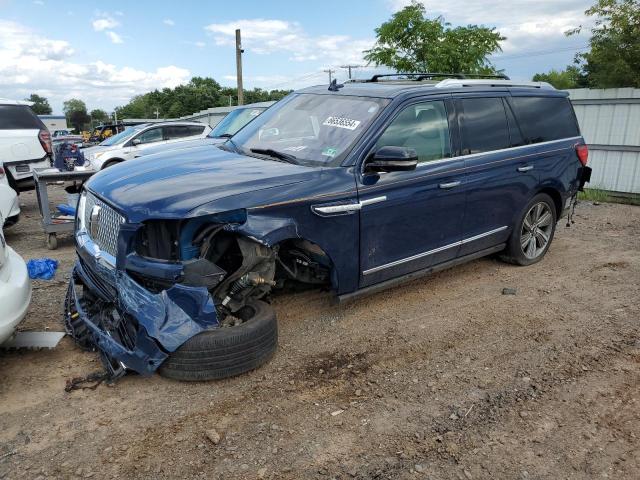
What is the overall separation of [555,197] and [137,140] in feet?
33.3

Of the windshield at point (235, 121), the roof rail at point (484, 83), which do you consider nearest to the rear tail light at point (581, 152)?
the roof rail at point (484, 83)

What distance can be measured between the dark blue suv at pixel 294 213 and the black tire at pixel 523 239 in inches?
1.5

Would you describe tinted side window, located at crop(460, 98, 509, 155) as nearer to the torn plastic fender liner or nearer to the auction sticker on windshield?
the auction sticker on windshield

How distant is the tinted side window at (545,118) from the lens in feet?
17.6

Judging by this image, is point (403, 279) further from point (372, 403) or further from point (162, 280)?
point (162, 280)

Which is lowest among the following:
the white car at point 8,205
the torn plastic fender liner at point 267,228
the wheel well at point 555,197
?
the white car at point 8,205

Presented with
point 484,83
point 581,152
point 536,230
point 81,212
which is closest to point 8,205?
point 81,212

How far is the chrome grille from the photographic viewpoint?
11.0ft

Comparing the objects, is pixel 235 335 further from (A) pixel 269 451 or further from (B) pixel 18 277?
(B) pixel 18 277

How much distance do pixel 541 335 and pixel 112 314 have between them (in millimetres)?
3261

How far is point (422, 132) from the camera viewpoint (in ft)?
14.5

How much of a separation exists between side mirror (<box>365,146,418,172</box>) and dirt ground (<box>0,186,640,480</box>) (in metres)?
1.30

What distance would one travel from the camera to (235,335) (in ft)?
10.8

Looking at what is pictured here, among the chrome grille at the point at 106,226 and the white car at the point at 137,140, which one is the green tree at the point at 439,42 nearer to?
the white car at the point at 137,140
